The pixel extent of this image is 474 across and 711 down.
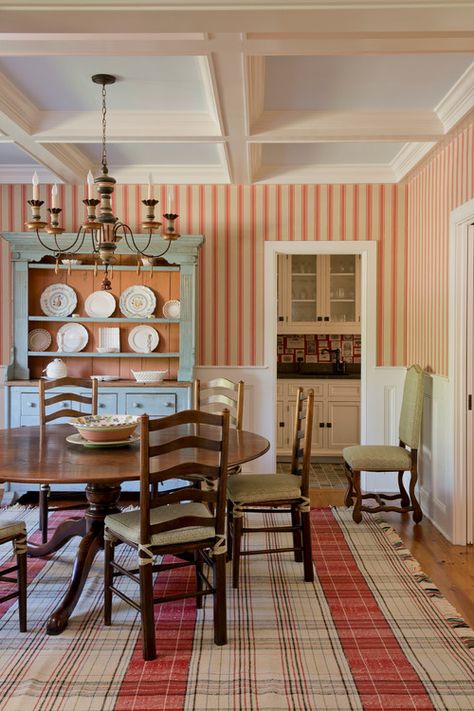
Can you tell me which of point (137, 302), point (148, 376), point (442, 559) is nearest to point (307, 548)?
point (442, 559)

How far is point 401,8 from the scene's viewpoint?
2412 millimetres

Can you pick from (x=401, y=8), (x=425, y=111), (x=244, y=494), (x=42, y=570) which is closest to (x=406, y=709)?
(x=244, y=494)

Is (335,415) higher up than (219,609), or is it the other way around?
(335,415)

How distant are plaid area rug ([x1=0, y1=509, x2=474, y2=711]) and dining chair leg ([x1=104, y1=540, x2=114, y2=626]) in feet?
0.18

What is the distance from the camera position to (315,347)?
746 cm

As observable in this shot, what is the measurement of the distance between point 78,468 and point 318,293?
475 centimetres

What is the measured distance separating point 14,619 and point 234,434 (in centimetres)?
145

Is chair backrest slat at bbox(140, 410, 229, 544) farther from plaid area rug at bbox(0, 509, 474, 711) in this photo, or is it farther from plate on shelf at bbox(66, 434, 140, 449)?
plaid area rug at bbox(0, 509, 474, 711)

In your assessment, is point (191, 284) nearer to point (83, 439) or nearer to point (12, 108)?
point (12, 108)

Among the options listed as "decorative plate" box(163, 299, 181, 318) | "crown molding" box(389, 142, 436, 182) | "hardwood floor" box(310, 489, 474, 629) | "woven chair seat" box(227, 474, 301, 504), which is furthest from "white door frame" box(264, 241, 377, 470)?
"woven chair seat" box(227, 474, 301, 504)

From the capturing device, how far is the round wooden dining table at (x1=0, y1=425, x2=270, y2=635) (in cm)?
263

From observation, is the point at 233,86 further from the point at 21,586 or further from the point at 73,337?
the point at 73,337

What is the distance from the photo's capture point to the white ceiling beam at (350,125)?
4.07 m

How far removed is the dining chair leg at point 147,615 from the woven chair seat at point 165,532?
0.42 ft
